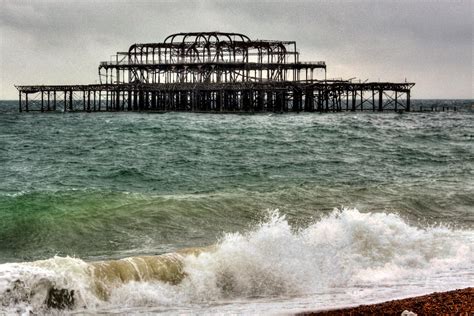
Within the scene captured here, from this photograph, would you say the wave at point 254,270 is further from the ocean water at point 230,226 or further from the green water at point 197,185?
the green water at point 197,185

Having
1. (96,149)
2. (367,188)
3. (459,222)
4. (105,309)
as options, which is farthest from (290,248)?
(96,149)

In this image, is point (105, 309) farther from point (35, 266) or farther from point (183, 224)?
point (183, 224)

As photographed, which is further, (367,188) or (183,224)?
(367,188)

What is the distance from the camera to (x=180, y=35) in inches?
2960

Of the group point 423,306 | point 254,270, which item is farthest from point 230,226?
point 423,306

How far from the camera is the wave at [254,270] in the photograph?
973cm

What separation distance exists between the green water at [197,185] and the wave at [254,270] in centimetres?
242

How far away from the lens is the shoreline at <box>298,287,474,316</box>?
27.7 feet

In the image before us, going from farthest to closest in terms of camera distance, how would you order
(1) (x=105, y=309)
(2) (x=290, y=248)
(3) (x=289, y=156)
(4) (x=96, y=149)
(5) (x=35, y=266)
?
(4) (x=96, y=149), (3) (x=289, y=156), (2) (x=290, y=248), (5) (x=35, y=266), (1) (x=105, y=309)

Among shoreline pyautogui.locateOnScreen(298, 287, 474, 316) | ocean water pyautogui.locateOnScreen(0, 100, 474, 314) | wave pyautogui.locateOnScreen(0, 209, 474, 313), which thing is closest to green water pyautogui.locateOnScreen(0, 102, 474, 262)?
ocean water pyautogui.locateOnScreen(0, 100, 474, 314)

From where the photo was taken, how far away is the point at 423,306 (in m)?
8.68

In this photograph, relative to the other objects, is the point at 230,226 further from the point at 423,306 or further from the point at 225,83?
the point at 225,83

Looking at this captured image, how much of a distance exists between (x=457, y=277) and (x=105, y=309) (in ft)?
Result: 19.0

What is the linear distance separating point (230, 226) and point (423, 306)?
25.4ft
